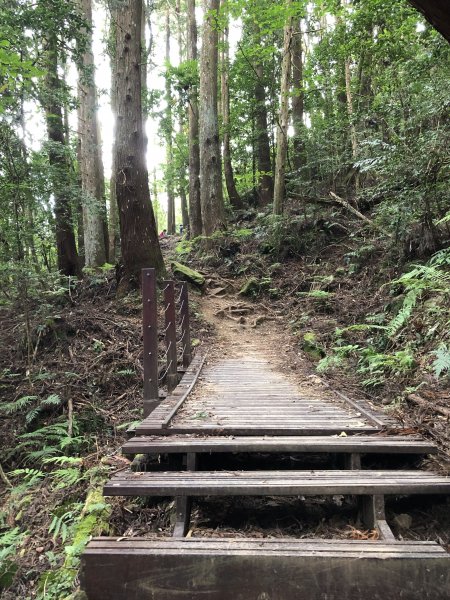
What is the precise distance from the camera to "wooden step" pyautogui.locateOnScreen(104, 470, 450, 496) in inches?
113

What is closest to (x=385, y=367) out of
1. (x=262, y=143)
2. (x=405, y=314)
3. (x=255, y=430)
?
(x=405, y=314)

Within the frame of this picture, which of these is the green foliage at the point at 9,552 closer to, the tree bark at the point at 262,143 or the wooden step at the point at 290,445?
the wooden step at the point at 290,445

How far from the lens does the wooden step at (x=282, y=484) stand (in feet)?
9.43

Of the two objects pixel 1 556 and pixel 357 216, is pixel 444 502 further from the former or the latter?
pixel 357 216

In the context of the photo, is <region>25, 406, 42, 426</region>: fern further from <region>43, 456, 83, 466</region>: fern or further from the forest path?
the forest path

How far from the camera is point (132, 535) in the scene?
293 cm

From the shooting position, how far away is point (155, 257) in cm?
1001

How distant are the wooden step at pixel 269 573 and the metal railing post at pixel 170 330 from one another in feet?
11.1

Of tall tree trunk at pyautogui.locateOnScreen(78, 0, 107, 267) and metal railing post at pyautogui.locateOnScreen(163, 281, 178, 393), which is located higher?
tall tree trunk at pyautogui.locateOnScreen(78, 0, 107, 267)

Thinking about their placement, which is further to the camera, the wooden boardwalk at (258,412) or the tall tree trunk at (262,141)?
the tall tree trunk at (262,141)

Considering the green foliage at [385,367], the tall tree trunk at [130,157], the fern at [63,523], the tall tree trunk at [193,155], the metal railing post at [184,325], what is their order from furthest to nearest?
the tall tree trunk at [193,155], the tall tree trunk at [130,157], the metal railing post at [184,325], the green foliage at [385,367], the fern at [63,523]

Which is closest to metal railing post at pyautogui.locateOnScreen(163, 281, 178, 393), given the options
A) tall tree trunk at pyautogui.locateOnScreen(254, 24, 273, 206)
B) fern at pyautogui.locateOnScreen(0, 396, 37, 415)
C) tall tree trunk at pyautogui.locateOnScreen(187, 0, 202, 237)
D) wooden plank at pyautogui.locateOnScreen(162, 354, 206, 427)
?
wooden plank at pyautogui.locateOnScreen(162, 354, 206, 427)

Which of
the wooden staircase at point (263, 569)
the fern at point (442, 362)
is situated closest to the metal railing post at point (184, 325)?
the fern at point (442, 362)

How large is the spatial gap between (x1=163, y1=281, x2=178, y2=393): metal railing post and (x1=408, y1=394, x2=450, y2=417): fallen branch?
3038 mm
